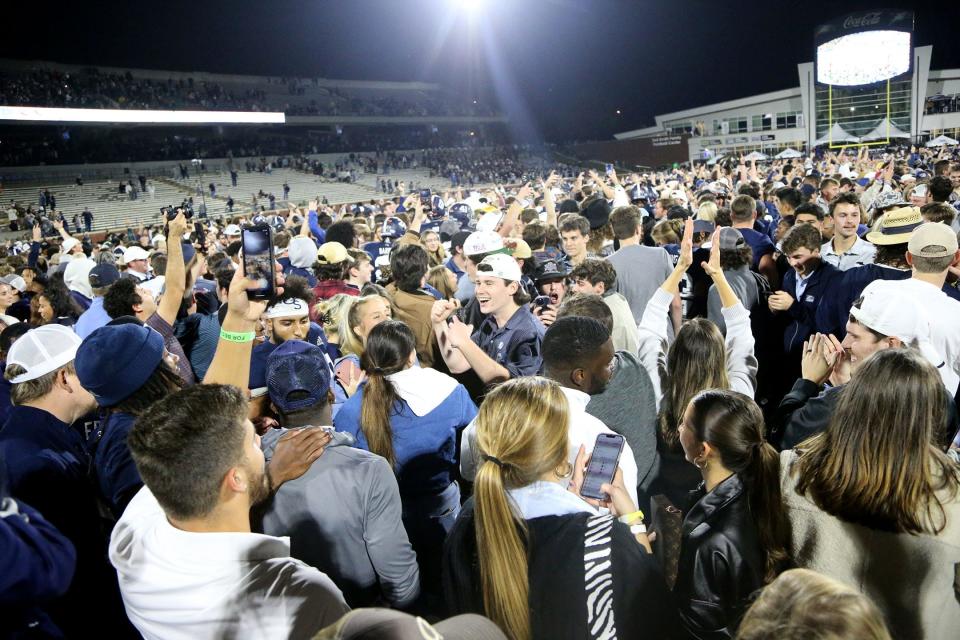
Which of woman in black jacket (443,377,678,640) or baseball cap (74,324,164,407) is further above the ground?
baseball cap (74,324,164,407)

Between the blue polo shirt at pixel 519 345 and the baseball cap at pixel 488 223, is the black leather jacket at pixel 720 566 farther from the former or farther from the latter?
the baseball cap at pixel 488 223

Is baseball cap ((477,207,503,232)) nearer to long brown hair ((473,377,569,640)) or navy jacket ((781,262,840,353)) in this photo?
navy jacket ((781,262,840,353))

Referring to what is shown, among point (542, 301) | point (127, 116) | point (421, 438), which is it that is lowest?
point (421, 438)

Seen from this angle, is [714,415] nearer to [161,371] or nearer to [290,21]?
[161,371]

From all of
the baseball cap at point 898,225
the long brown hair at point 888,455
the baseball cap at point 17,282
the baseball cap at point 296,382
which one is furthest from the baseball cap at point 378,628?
the baseball cap at point 17,282

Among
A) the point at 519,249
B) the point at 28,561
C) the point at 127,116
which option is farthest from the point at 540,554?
the point at 127,116

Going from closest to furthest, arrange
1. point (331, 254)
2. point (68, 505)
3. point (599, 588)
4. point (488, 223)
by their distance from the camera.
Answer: point (599, 588) < point (68, 505) < point (331, 254) < point (488, 223)

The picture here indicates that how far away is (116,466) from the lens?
2268 mm

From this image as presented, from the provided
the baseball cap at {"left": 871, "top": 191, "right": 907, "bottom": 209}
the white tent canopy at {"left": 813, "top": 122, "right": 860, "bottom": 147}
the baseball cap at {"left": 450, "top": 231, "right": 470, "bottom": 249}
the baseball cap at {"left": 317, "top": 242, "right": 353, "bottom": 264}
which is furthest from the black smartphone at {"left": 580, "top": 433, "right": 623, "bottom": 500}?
the white tent canopy at {"left": 813, "top": 122, "right": 860, "bottom": 147}

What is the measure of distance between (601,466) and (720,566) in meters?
0.48

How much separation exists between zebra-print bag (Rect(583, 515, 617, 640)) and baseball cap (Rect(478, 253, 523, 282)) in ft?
8.28

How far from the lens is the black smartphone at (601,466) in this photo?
194 cm

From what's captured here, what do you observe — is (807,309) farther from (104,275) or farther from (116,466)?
(104,275)

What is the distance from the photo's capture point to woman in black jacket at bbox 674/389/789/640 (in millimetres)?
1884
